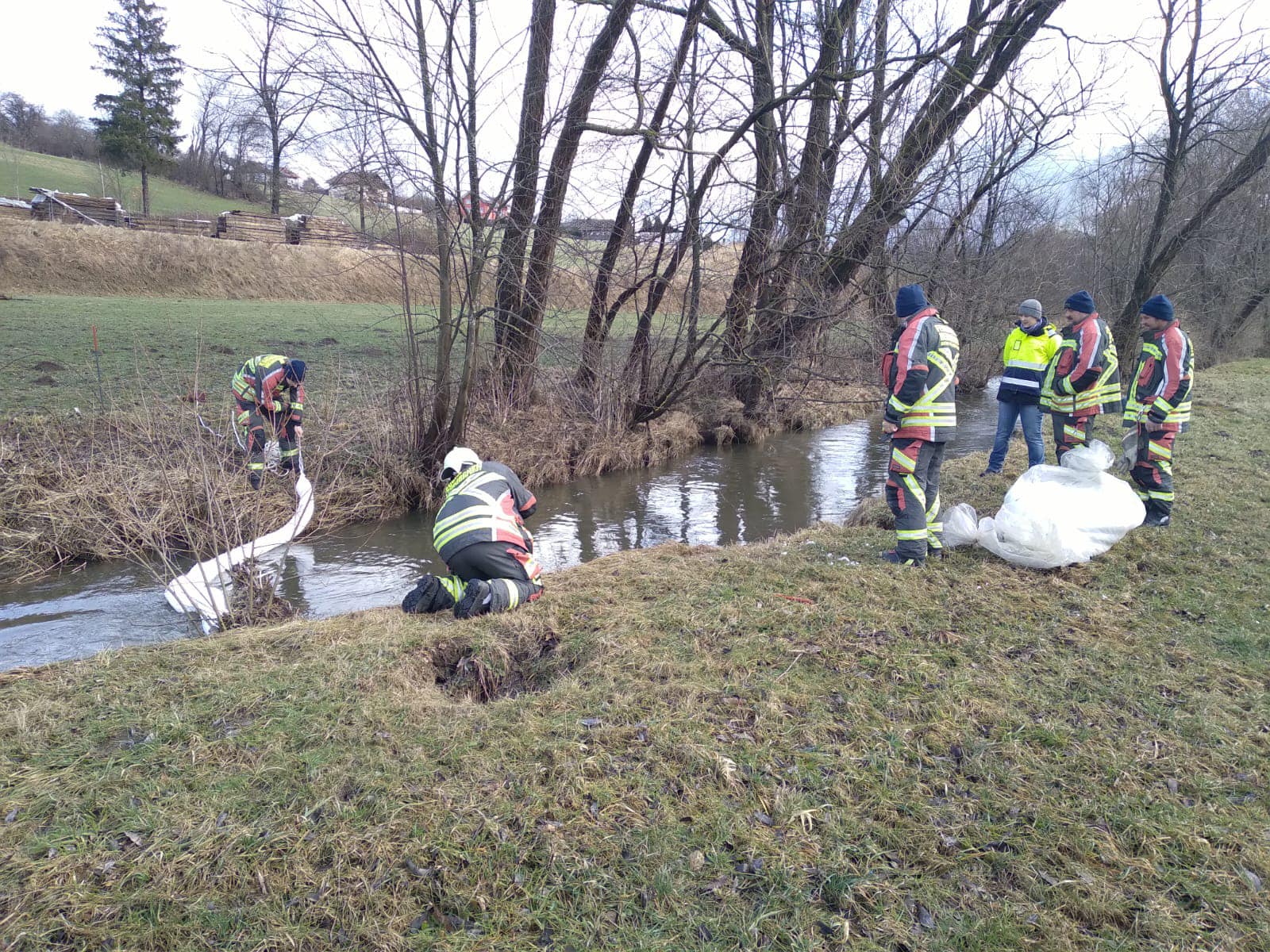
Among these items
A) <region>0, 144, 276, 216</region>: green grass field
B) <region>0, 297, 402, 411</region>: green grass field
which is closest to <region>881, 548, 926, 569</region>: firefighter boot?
<region>0, 297, 402, 411</region>: green grass field

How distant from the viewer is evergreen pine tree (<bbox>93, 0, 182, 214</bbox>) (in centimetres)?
3712

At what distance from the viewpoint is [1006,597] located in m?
5.27

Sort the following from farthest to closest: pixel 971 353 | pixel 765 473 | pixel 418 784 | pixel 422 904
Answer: pixel 971 353
pixel 765 473
pixel 418 784
pixel 422 904

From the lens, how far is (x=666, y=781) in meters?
3.27

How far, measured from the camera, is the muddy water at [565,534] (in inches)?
243

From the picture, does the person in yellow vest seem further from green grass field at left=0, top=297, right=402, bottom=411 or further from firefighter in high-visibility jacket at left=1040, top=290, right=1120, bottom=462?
green grass field at left=0, top=297, right=402, bottom=411

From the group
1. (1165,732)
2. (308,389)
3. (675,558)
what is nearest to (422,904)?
(1165,732)

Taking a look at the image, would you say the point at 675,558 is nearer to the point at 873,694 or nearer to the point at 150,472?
the point at 873,694

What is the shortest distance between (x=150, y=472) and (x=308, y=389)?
4.40 meters

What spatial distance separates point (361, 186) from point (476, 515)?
16.9 ft

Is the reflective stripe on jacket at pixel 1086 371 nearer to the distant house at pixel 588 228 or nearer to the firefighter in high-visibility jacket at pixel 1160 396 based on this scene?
the firefighter in high-visibility jacket at pixel 1160 396

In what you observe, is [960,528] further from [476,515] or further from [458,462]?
[458,462]

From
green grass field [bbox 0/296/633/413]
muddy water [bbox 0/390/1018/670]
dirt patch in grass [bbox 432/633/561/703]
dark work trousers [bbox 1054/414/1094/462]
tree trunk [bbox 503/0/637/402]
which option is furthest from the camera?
green grass field [bbox 0/296/633/413]

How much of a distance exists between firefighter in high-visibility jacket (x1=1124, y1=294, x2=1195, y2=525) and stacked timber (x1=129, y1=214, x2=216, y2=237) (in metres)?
33.5
